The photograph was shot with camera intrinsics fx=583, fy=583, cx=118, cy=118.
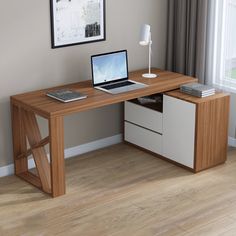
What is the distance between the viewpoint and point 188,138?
4.59 m

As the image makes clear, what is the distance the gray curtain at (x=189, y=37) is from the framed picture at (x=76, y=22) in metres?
0.74

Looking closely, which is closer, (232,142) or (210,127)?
(210,127)

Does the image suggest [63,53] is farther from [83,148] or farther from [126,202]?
[126,202]

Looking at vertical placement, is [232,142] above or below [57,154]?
below

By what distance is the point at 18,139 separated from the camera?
453 centimetres

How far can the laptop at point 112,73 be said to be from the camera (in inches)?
180

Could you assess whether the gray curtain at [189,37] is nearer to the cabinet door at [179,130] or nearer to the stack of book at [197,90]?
the stack of book at [197,90]

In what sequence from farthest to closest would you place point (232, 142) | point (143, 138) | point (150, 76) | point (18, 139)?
Answer: 1. point (232, 142)
2. point (143, 138)
3. point (150, 76)
4. point (18, 139)

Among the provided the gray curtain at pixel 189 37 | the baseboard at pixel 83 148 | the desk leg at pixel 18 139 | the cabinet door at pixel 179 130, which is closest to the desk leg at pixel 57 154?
→ the desk leg at pixel 18 139

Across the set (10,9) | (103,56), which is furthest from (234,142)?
(10,9)

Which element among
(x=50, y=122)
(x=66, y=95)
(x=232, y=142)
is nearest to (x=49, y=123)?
(x=50, y=122)

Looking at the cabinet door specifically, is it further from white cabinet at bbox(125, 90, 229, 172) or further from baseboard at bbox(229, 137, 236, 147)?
baseboard at bbox(229, 137, 236, 147)

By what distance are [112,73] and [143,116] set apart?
1.68 ft

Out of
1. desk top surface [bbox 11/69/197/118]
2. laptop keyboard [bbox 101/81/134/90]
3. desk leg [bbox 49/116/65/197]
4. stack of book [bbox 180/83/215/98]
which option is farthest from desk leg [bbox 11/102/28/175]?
stack of book [bbox 180/83/215/98]
